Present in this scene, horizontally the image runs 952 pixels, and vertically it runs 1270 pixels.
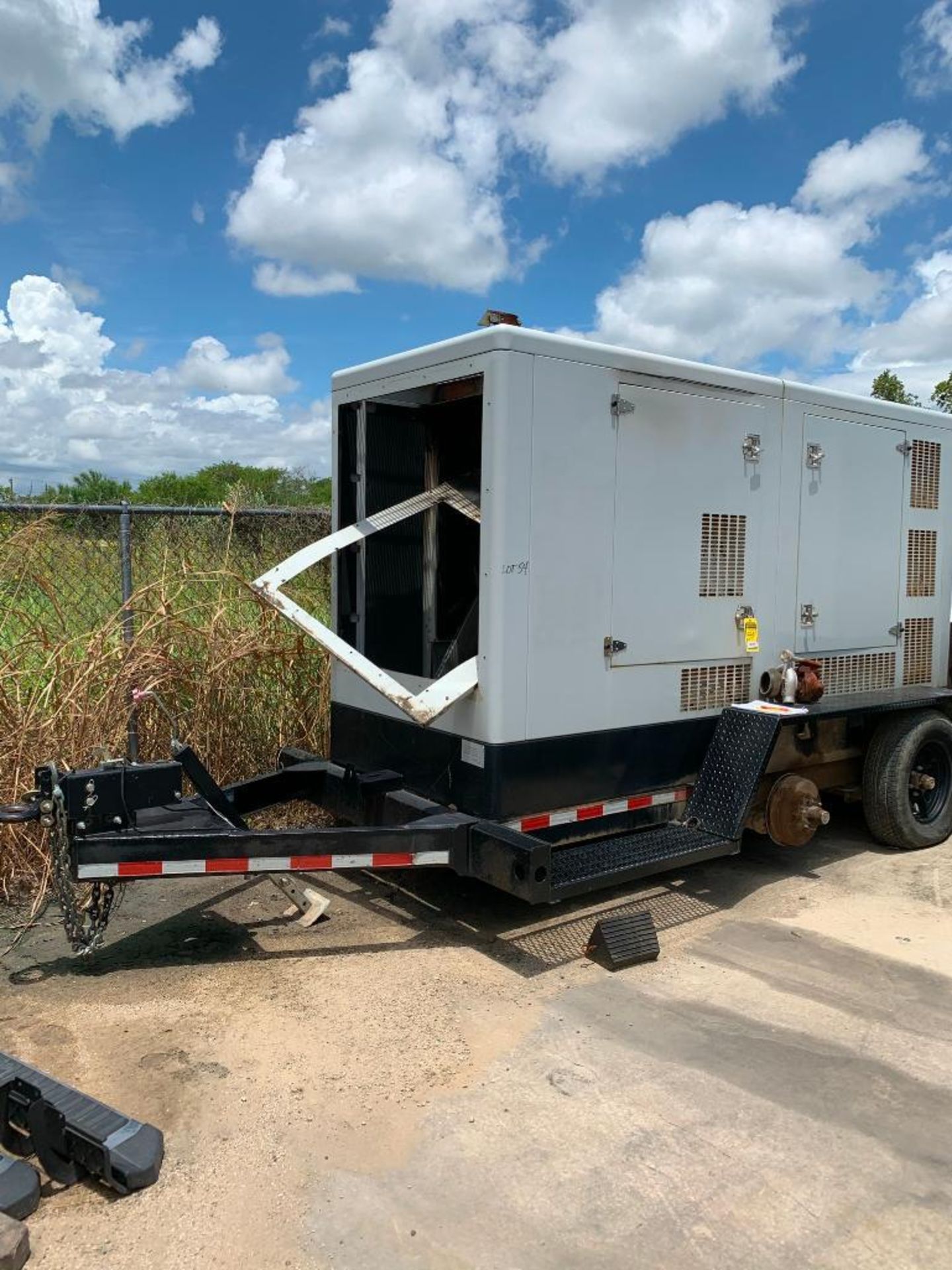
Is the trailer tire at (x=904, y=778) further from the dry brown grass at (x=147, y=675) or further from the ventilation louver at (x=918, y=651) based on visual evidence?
the dry brown grass at (x=147, y=675)

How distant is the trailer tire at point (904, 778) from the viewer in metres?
6.18

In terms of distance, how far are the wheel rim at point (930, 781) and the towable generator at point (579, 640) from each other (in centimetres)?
2

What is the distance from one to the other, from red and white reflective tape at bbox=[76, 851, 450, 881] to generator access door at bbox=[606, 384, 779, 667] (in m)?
1.44

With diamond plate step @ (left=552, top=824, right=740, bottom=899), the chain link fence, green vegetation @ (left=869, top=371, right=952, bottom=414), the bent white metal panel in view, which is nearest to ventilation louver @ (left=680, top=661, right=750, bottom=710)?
diamond plate step @ (left=552, top=824, right=740, bottom=899)

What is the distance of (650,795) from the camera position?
17.4 feet

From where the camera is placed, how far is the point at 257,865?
427 centimetres

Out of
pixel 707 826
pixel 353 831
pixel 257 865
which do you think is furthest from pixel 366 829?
pixel 707 826

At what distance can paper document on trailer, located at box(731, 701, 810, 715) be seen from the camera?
17.9ft

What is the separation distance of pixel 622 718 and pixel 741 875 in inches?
61.1

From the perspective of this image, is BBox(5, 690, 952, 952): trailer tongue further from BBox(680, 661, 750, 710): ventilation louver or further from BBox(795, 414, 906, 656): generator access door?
BBox(795, 414, 906, 656): generator access door

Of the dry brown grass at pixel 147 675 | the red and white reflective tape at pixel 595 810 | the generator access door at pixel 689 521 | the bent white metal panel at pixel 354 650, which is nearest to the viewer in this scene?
the bent white metal panel at pixel 354 650

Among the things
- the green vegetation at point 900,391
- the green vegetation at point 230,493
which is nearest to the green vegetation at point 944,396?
the green vegetation at point 900,391

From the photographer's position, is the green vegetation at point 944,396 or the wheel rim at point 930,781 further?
the green vegetation at point 944,396

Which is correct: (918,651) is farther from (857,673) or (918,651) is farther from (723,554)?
(723,554)
